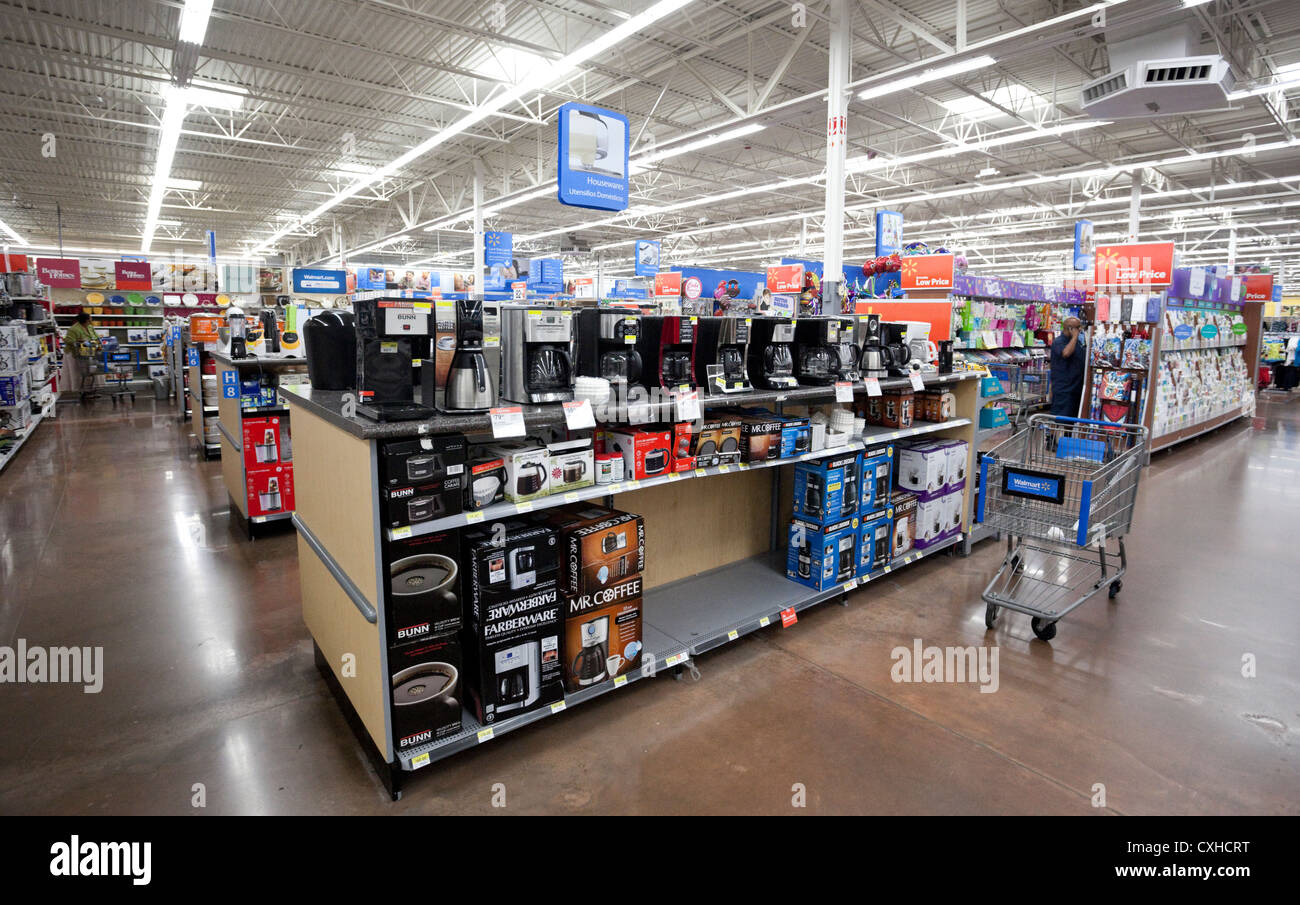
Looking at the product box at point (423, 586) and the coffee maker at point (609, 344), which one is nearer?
the product box at point (423, 586)

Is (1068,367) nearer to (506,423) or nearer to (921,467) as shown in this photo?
(921,467)

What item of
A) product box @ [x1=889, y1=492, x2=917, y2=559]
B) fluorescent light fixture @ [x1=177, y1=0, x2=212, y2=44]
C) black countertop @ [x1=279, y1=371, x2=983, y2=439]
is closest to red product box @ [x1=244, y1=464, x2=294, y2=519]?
black countertop @ [x1=279, y1=371, x2=983, y2=439]

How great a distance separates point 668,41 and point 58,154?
43.4ft

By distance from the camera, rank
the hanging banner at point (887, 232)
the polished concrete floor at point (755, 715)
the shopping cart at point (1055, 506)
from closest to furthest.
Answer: the polished concrete floor at point (755, 715) < the shopping cart at point (1055, 506) < the hanging banner at point (887, 232)

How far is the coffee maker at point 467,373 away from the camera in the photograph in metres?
2.52

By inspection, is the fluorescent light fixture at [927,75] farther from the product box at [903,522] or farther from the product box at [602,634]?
the product box at [602,634]

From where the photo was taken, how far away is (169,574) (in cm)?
460

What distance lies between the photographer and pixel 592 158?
6.53 m

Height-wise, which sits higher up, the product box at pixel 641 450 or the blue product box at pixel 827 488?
the product box at pixel 641 450

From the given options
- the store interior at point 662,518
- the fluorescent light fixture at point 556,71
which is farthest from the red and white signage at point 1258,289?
the fluorescent light fixture at point 556,71

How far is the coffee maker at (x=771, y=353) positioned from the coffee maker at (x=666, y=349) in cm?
58

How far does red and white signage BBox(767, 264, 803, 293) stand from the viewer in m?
10.0
